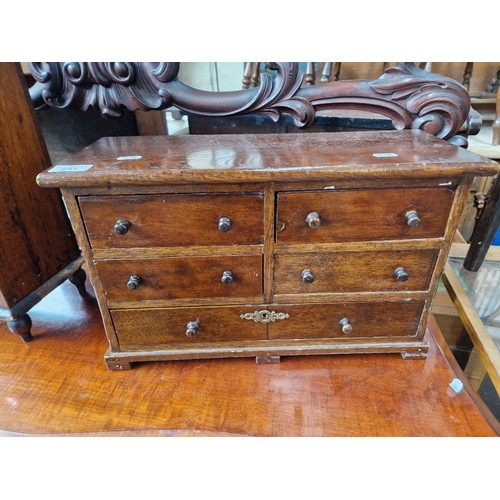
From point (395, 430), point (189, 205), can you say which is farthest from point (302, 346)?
point (189, 205)

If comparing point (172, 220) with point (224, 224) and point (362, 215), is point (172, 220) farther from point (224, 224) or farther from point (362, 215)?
point (362, 215)

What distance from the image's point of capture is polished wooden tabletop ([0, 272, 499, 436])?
0.86 meters

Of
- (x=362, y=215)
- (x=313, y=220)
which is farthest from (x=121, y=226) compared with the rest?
(x=362, y=215)

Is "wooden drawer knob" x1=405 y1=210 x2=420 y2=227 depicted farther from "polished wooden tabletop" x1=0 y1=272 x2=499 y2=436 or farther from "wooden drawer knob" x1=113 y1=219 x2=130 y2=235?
"wooden drawer knob" x1=113 y1=219 x2=130 y2=235

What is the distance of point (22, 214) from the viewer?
3.34 ft

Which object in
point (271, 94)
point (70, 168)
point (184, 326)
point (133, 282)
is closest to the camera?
point (70, 168)

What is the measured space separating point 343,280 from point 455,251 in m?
0.84

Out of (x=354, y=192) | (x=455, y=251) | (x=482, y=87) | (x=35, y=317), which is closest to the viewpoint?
(x=354, y=192)

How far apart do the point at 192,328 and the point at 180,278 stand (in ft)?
0.51

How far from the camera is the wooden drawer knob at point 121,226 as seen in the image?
81 cm

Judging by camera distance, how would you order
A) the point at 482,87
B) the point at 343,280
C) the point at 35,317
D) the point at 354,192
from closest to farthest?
the point at 354,192, the point at 343,280, the point at 35,317, the point at 482,87

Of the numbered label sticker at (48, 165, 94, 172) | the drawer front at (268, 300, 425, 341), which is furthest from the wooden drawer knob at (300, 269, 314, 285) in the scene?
the numbered label sticker at (48, 165, 94, 172)

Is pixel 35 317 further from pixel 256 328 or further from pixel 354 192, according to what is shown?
pixel 354 192

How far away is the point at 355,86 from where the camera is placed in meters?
1.07
